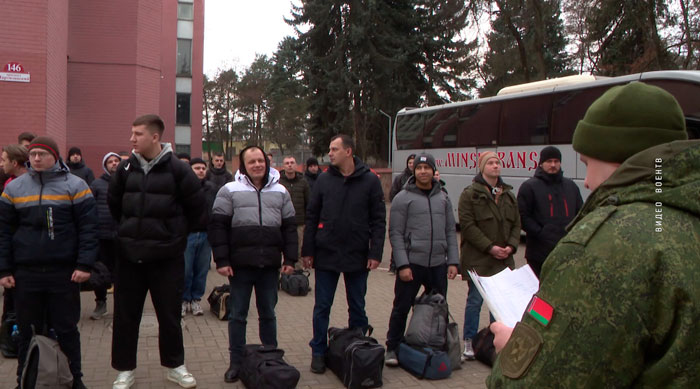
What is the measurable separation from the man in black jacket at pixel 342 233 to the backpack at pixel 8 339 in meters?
2.59

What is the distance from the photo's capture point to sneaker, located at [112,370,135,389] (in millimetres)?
4562

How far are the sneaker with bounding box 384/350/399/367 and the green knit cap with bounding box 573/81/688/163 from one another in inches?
166

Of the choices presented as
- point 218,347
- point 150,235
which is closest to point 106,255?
point 218,347

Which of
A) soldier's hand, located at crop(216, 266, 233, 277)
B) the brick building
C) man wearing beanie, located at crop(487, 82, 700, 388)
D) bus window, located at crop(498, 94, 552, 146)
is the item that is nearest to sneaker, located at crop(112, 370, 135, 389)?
soldier's hand, located at crop(216, 266, 233, 277)

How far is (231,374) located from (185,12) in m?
34.5

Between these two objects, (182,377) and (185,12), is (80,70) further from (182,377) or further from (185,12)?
(185,12)

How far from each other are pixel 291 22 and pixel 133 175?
31.1m

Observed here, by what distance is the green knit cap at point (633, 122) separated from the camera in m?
1.35

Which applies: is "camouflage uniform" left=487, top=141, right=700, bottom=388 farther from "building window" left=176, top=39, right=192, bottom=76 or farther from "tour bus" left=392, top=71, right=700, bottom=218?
"building window" left=176, top=39, right=192, bottom=76

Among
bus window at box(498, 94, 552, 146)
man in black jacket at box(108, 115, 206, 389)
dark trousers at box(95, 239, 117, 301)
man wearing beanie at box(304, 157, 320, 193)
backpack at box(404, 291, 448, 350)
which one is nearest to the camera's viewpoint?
man in black jacket at box(108, 115, 206, 389)

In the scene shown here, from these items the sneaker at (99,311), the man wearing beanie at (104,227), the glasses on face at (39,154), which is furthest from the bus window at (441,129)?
the glasses on face at (39,154)

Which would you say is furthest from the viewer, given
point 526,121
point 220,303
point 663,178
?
point 526,121

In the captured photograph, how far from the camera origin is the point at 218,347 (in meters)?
5.86

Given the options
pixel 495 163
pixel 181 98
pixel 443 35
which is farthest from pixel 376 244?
pixel 181 98
